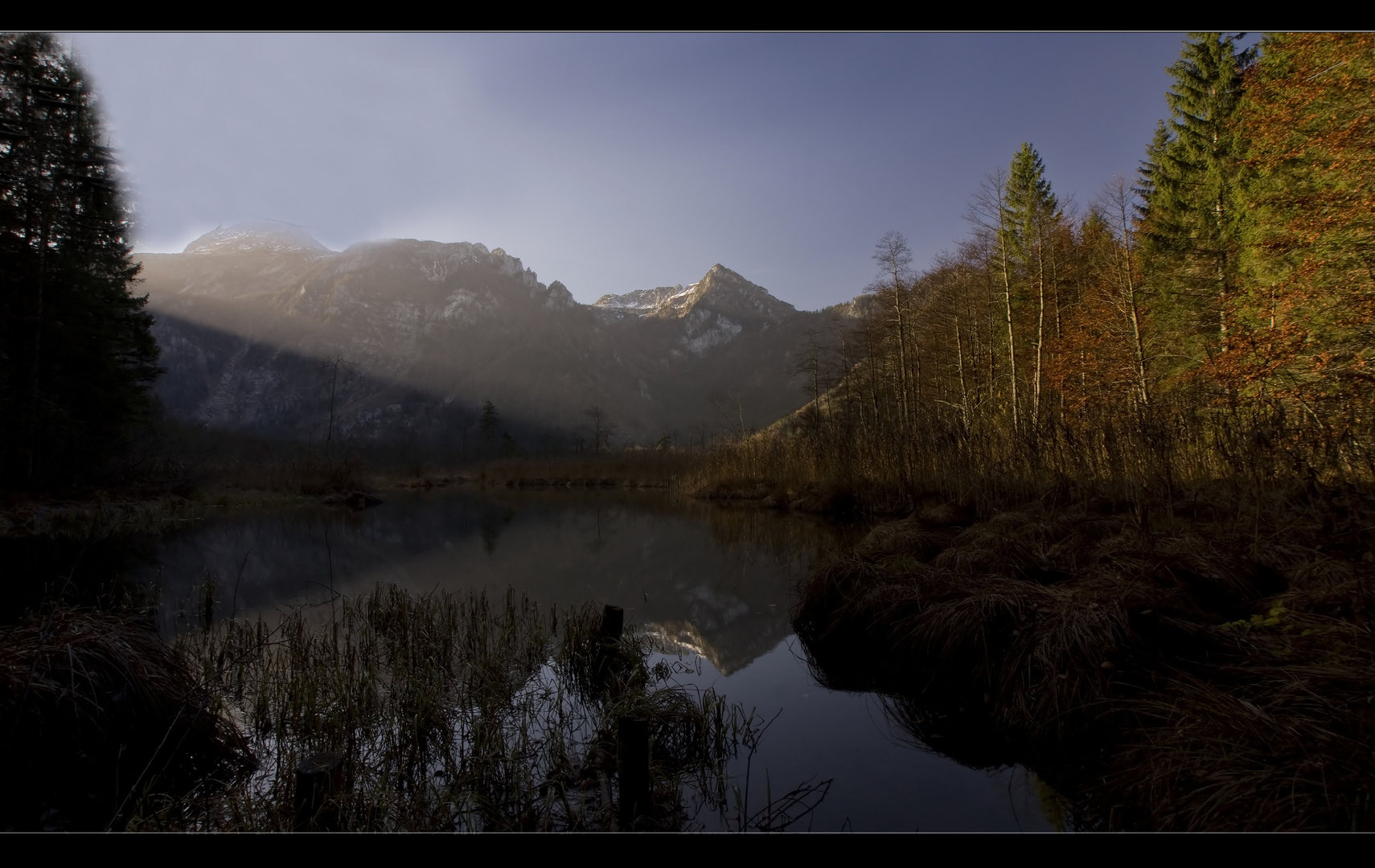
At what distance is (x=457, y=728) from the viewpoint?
133 inches

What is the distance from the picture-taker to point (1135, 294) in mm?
18547

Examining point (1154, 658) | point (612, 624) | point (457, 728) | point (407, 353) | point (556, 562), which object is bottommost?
point (556, 562)

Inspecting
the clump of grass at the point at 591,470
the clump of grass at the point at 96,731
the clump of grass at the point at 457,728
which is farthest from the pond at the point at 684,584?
the clump of grass at the point at 591,470

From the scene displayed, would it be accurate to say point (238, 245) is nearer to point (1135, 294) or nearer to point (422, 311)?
point (422, 311)

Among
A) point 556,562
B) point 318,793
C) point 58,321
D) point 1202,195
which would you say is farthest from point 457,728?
point 1202,195

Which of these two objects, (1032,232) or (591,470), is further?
(591,470)

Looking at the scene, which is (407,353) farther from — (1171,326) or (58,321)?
(1171,326)

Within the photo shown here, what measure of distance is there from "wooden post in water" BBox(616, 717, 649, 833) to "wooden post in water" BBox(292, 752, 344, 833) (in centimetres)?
106

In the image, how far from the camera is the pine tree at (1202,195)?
1666 cm

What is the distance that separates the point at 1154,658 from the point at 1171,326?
2069 centimetres

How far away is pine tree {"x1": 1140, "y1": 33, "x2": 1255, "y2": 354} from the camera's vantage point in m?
16.7

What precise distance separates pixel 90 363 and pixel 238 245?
8990cm
